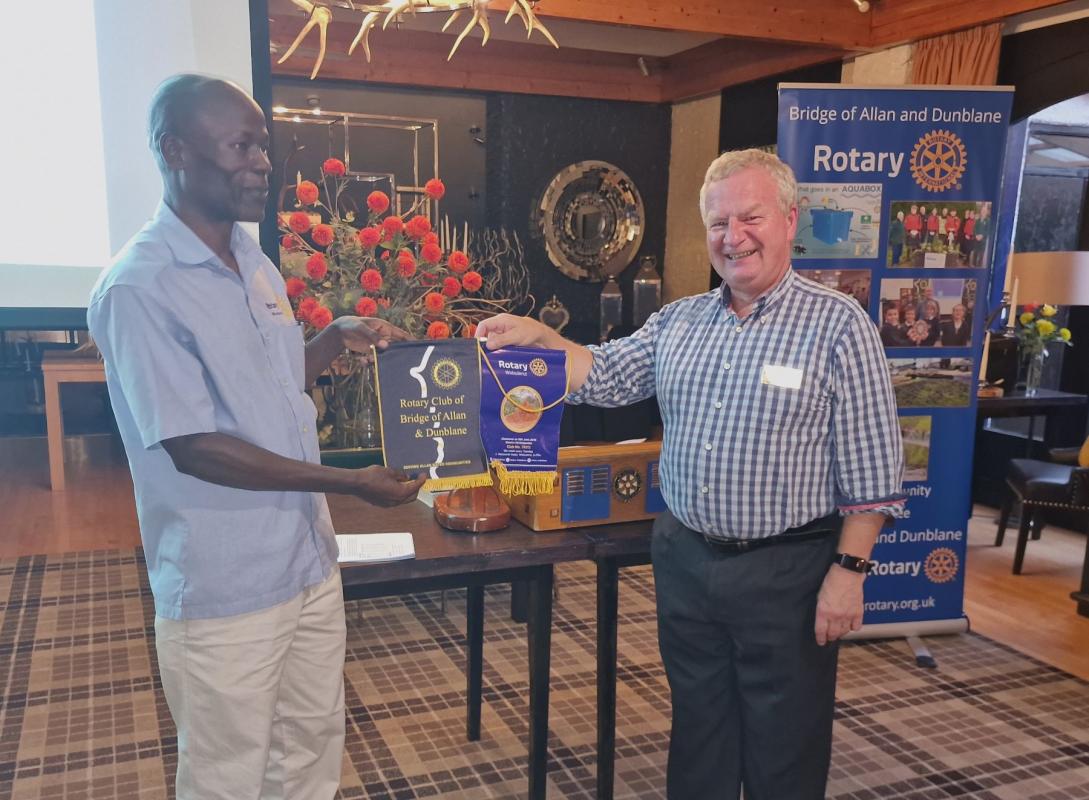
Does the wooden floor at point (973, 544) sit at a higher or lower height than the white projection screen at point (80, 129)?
lower

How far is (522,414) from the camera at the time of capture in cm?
194

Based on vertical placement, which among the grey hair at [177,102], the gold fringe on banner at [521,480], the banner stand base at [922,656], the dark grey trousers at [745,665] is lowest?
the banner stand base at [922,656]

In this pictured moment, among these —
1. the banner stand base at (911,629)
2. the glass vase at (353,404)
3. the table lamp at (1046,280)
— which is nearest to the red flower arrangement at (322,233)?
the glass vase at (353,404)

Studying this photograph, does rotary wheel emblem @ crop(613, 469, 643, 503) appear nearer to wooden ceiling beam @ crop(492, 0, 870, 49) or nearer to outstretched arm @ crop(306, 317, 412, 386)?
outstretched arm @ crop(306, 317, 412, 386)

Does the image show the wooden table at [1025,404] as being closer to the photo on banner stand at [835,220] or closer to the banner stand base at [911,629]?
the banner stand base at [911,629]

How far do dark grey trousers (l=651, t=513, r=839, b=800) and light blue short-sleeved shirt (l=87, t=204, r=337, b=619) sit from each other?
2.64ft

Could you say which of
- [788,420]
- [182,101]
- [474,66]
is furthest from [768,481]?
[474,66]

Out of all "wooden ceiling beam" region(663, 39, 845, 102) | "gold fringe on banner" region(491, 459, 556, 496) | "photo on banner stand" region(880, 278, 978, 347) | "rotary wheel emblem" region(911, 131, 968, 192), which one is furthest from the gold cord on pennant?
"wooden ceiling beam" region(663, 39, 845, 102)

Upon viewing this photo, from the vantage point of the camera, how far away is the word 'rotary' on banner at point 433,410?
5.89 ft

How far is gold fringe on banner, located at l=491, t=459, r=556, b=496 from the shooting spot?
1916mm

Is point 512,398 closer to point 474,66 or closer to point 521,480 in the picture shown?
point 521,480

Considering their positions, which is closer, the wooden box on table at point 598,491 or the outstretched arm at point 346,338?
the outstretched arm at point 346,338

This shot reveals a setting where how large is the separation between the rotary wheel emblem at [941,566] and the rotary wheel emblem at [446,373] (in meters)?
2.53

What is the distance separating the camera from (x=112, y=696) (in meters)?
3.01
